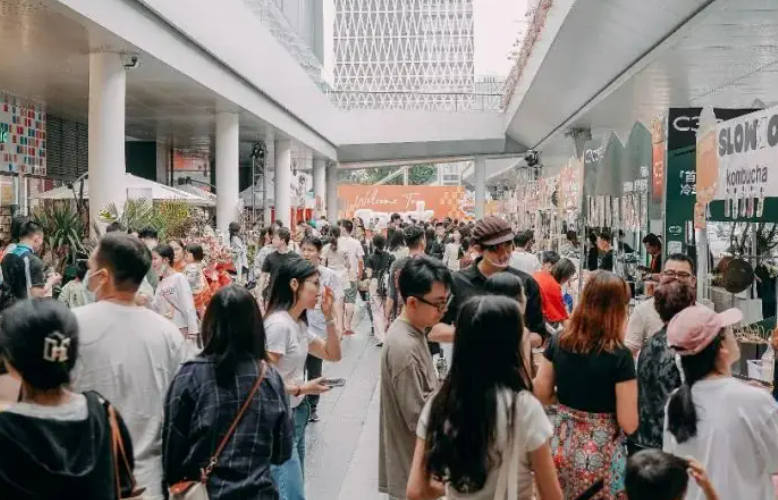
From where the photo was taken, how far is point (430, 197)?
4747 centimetres

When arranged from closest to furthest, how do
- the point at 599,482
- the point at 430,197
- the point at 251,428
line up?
the point at 251,428 < the point at 599,482 < the point at 430,197

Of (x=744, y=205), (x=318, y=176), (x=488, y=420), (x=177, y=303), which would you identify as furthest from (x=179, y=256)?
(x=318, y=176)

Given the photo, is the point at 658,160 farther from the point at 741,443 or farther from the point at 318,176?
the point at 318,176

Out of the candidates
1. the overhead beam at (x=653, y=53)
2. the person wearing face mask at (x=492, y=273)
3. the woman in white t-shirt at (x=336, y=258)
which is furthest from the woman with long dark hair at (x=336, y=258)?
the person wearing face mask at (x=492, y=273)

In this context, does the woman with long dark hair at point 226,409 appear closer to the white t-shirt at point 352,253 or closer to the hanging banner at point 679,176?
the hanging banner at point 679,176

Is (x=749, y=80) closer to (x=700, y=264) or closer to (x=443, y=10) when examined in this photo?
(x=700, y=264)

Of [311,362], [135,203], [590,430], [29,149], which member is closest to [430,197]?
[29,149]

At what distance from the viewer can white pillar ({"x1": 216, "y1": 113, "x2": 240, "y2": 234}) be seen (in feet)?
73.8

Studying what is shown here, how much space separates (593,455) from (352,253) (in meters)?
10.2

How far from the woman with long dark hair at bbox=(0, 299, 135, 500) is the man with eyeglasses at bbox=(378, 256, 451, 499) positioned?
1.34 metres

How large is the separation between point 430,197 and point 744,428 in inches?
1725

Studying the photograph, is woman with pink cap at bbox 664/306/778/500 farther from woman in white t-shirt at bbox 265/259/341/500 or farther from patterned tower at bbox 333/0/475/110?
patterned tower at bbox 333/0/475/110

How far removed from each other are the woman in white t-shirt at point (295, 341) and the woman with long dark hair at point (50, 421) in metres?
1.62

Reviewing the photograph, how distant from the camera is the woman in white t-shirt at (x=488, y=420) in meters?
3.13
